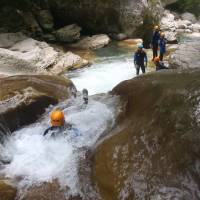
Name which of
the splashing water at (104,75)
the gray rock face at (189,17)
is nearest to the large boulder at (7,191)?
the splashing water at (104,75)

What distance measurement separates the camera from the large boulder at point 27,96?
9.19m

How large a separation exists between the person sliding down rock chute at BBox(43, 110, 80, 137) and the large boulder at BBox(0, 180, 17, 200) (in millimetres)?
1963

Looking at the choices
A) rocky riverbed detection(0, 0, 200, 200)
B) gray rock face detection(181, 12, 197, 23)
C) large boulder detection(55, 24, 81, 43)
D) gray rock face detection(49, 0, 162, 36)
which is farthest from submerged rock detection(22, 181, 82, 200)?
gray rock face detection(181, 12, 197, 23)

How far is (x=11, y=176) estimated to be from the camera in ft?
23.5

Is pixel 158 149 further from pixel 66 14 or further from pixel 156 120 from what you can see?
pixel 66 14

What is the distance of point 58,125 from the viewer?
327 inches

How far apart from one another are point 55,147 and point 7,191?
1.89m

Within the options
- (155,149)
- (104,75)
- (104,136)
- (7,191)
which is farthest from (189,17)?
(7,191)

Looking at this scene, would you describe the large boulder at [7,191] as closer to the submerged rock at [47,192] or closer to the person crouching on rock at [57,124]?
the submerged rock at [47,192]

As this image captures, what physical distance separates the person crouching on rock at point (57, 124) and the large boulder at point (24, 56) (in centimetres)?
514

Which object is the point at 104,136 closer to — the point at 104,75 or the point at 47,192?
the point at 47,192

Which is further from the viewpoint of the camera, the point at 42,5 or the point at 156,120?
the point at 42,5

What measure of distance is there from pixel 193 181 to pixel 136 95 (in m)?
3.14

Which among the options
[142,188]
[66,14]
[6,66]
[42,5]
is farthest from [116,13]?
[142,188]
